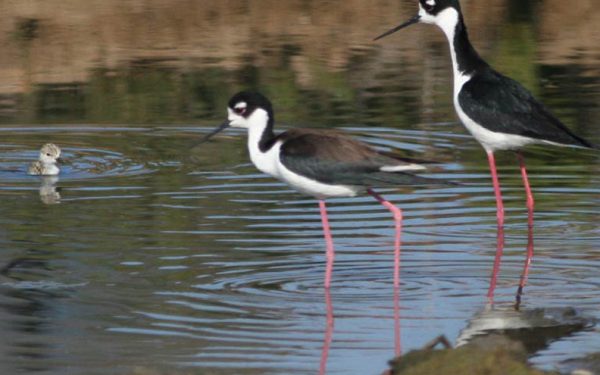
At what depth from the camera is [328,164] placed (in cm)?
978

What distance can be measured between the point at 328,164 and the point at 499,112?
2026 mm

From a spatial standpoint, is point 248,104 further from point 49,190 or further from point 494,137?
point 49,190

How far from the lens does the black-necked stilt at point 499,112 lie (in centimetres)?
1112

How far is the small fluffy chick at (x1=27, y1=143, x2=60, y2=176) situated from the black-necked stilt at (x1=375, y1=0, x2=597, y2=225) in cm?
391

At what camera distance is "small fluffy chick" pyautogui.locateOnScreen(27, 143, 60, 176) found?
1393 centimetres

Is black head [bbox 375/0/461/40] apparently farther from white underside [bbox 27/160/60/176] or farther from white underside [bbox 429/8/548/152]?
white underside [bbox 27/160/60/176]

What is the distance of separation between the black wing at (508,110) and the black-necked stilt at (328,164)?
1.52m

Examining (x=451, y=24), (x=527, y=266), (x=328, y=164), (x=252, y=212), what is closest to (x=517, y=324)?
(x=527, y=266)

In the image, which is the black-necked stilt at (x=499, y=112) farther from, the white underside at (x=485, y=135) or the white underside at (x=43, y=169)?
the white underside at (x=43, y=169)

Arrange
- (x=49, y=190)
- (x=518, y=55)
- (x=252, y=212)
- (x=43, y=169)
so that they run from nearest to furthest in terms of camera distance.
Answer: (x=252, y=212), (x=49, y=190), (x=43, y=169), (x=518, y=55)

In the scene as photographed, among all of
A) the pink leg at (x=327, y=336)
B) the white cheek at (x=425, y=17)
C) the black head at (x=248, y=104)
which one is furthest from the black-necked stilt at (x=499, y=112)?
the pink leg at (x=327, y=336)

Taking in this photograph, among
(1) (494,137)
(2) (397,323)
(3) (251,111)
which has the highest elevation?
(3) (251,111)

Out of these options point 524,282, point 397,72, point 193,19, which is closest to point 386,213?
point 524,282

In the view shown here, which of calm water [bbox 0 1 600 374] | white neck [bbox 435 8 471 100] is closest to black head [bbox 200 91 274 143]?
calm water [bbox 0 1 600 374]
